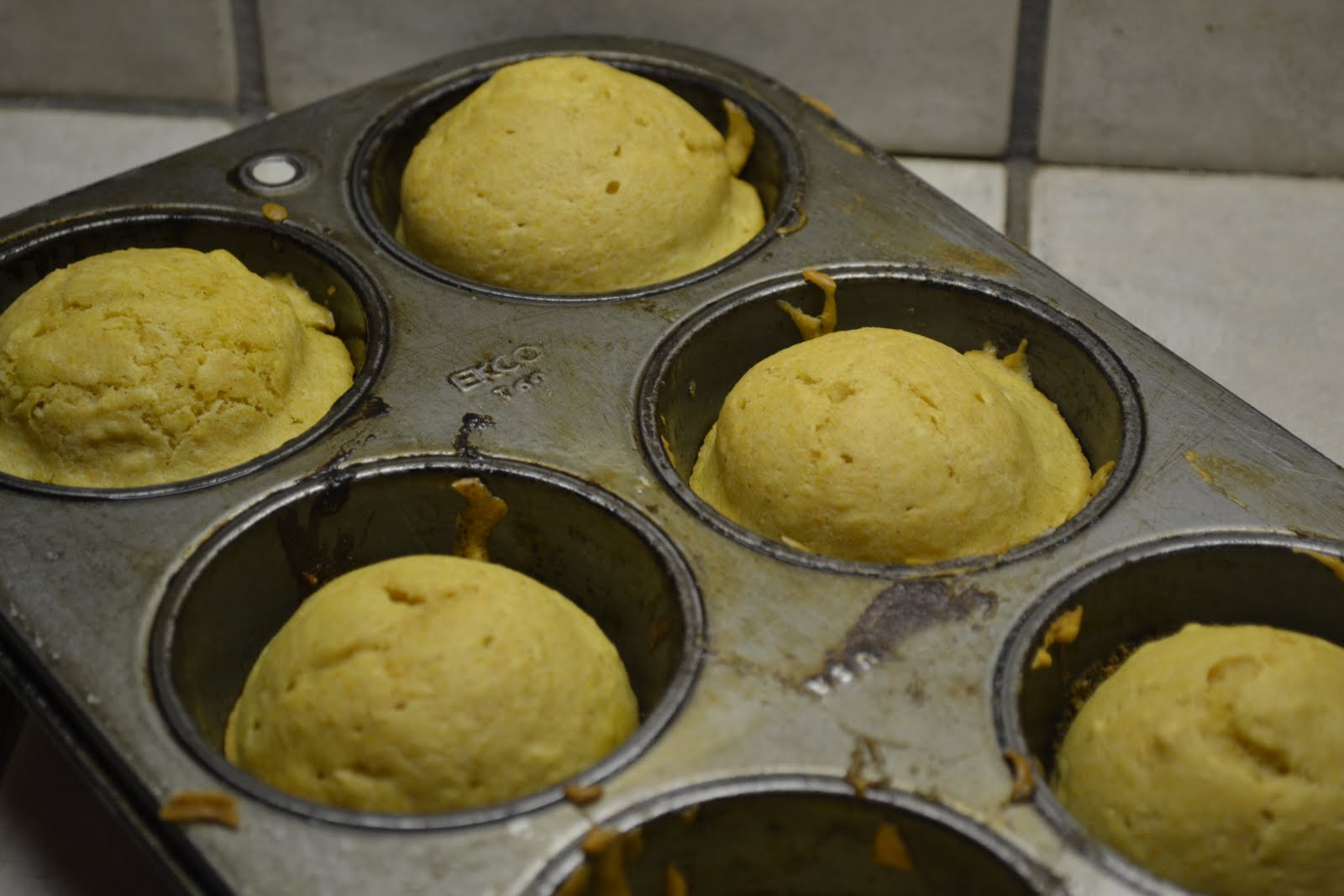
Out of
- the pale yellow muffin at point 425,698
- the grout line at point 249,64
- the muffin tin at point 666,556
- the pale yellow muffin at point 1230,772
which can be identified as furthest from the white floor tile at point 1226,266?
the grout line at point 249,64

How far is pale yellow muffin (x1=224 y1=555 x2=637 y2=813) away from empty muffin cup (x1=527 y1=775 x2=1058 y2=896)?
5.4 inches

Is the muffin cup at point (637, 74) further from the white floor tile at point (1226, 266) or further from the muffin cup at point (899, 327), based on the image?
the white floor tile at point (1226, 266)

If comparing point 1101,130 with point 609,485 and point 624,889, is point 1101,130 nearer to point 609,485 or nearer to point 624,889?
point 609,485

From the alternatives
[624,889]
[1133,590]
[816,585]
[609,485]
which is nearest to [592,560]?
[609,485]

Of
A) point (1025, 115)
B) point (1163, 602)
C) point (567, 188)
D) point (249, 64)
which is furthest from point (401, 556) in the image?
point (1025, 115)

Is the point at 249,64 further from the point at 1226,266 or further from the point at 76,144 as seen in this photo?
the point at 1226,266

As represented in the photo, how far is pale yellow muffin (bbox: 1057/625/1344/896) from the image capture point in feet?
4.32

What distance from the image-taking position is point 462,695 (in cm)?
139

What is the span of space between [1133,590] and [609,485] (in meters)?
0.58

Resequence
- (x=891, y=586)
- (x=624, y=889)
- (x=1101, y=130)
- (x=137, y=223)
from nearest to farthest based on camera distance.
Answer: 1. (x=624, y=889)
2. (x=891, y=586)
3. (x=137, y=223)
4. (x=1101, y=130)

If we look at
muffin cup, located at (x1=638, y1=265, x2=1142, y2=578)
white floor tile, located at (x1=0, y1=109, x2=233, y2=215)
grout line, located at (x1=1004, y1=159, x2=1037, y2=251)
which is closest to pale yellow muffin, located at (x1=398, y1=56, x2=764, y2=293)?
muffin cup, located at (x1=638, y1=265, x2=1142, y2=578)

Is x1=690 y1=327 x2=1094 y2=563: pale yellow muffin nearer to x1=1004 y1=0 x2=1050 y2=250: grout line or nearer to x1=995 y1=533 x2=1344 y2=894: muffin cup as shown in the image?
x1=995 y1=533 x2=1344 y2=894: muffin cup

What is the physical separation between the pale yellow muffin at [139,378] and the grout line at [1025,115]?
1221 mm

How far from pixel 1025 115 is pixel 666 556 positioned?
1299 mm
